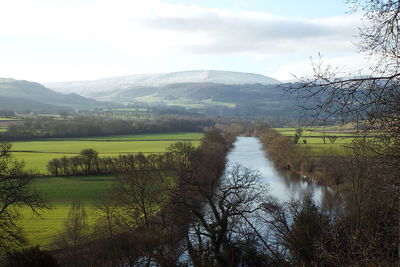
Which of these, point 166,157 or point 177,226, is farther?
point 166,157

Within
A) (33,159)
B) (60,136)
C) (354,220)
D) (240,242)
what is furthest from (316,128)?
(60,136)

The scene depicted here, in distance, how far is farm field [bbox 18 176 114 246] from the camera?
2337cm

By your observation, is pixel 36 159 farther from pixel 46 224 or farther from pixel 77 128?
pixel 77 128

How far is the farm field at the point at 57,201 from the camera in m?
23.4

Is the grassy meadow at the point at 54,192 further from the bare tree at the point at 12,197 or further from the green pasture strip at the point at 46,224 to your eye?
the bare tree at the point at 12,197

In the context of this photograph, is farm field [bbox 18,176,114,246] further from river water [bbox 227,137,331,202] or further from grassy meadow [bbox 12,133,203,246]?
river water [bbox 227,137,331,202]

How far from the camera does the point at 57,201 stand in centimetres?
3133

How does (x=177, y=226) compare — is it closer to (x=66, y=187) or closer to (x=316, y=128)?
→ (x=316, y=128)

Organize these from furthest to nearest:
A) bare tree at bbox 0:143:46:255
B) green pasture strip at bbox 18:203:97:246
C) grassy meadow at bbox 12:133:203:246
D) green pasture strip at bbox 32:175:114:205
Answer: green pasture strip at bbox 32:175:114:205, grassy meadow at bbox 12:133:203:246, green pasture strip at bbox 18:203:97:246, bare tree at bbox 0:143:46:255

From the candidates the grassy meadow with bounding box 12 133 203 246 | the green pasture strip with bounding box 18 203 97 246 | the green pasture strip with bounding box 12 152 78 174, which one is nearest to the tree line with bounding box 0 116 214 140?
the grassy meadow with bounding box 12 133 203 246

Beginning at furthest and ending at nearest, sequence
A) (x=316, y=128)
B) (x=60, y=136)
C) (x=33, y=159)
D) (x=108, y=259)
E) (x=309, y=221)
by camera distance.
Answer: (x=60, y=136) < (x=33, y=159) < (x=309, y=221) < (x=108, y=259) < (x=316, y=128)

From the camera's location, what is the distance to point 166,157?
42.4 metres

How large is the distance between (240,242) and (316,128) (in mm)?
11819

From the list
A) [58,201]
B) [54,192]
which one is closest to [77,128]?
[54,192]
